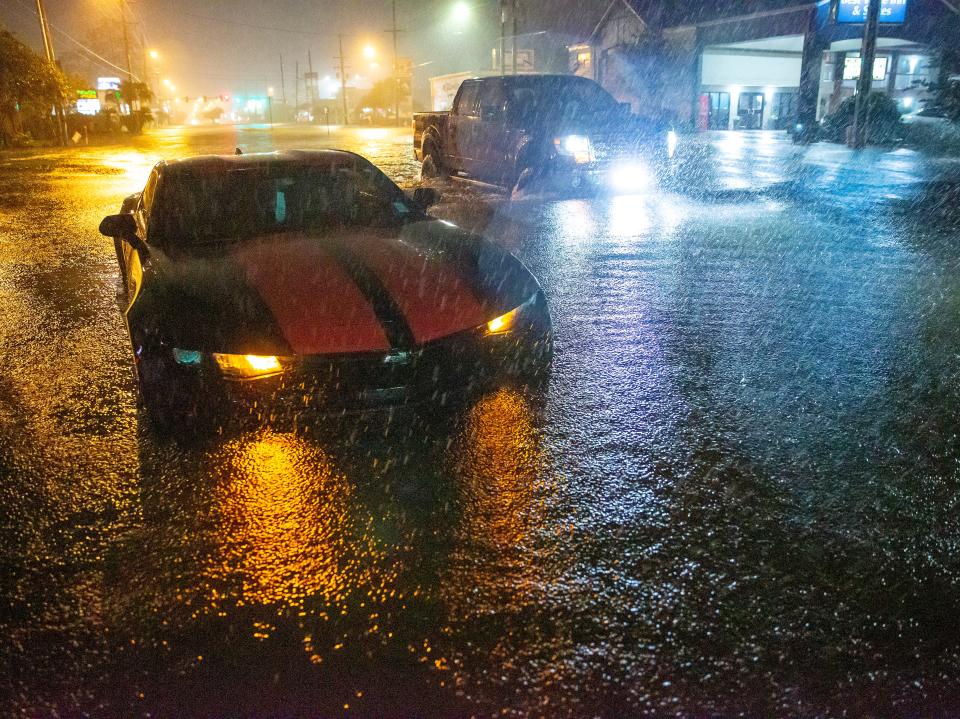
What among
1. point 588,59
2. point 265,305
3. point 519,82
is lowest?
point 265,305

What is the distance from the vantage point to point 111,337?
596cm

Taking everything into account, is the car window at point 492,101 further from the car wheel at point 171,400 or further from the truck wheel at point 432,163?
the car wheel at point 171,400

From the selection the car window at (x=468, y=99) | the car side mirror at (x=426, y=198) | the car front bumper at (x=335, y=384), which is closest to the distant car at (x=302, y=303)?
the car front bumper at (x=335, y=384)

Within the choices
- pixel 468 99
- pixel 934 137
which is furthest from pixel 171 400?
pixel 934 137

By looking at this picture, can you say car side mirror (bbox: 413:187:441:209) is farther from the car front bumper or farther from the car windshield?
the car front bumper

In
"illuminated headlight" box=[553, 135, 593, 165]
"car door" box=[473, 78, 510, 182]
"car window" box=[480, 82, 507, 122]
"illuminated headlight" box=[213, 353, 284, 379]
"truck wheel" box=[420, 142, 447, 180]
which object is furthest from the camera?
"truck wheel" box=[420, 142, 447, 180]

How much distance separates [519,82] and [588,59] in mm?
41423

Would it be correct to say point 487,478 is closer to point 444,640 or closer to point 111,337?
point 444,640

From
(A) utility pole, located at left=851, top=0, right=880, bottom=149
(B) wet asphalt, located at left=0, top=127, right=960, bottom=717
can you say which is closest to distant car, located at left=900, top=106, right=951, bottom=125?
(A) utility pole, located at left=851, top=0, right=880, bottom=149

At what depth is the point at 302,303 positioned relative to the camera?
3.74 meters

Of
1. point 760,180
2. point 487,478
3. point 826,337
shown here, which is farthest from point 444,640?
point 760,180

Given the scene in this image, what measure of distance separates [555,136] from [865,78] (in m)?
18.6

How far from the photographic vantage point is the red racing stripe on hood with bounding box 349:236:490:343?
372cm

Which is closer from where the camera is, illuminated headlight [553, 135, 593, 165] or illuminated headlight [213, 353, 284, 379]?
illuminated headlight [213, 353, 284, 379]
